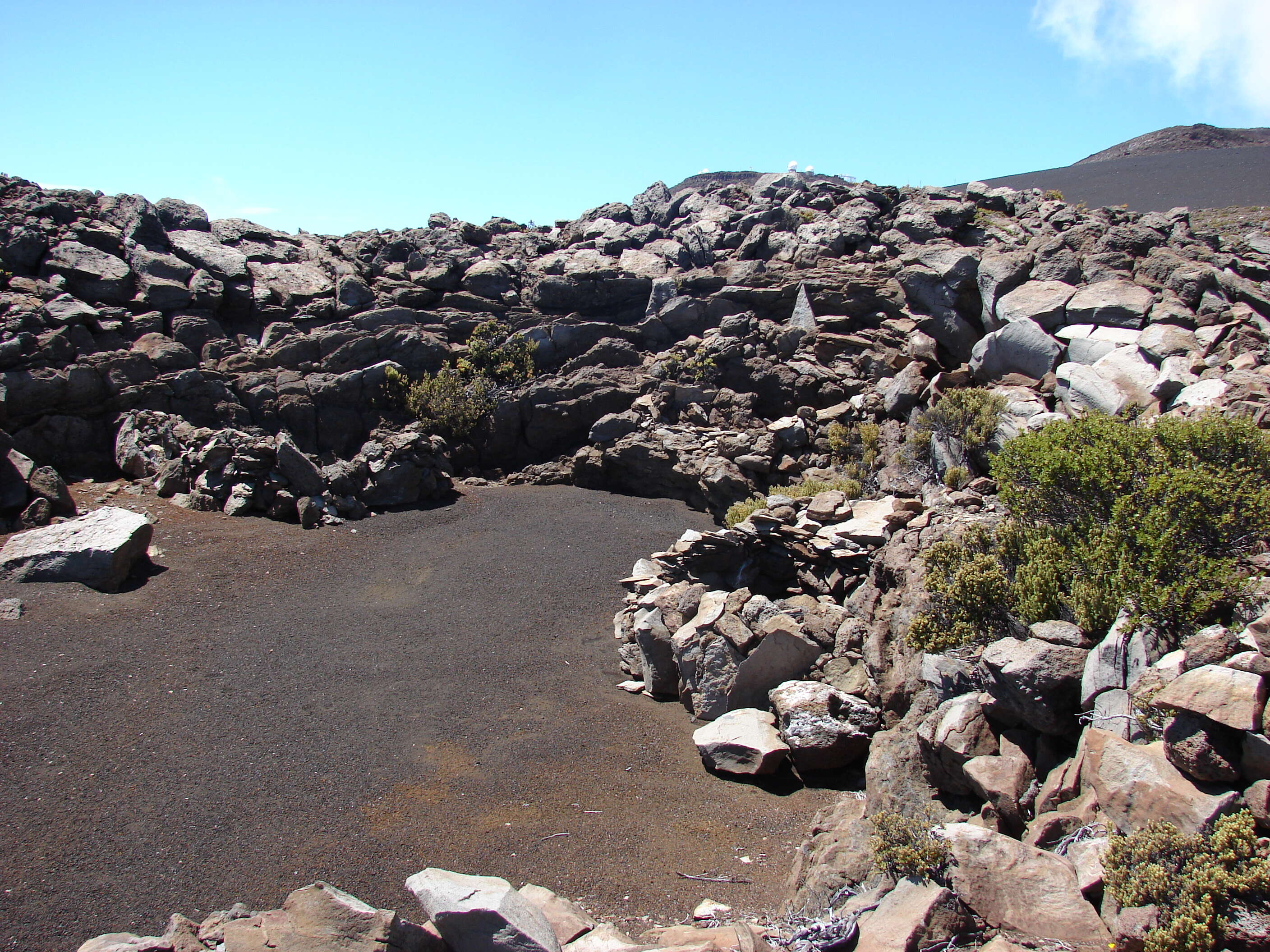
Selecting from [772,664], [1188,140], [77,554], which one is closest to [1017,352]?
[772,664]

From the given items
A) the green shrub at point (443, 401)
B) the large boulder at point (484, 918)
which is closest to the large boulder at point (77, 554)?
the green shrub at point (443, 401)

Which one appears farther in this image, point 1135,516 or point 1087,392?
point 1087,392

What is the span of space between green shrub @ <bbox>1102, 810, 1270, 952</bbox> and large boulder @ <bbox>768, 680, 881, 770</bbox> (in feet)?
14.0

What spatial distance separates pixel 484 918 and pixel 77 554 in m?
12.2

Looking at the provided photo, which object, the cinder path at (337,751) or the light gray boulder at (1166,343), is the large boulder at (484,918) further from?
the light gray boulder at (1166,343)

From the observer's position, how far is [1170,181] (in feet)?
112

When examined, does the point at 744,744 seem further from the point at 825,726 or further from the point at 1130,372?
the point at 1130,372

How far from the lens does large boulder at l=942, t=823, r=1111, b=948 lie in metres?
4.85

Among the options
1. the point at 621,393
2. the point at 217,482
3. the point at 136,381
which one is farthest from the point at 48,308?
the point at 621,393

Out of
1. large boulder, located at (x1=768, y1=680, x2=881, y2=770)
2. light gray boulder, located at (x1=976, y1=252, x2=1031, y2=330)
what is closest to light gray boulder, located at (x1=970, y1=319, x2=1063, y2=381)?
light gray boulder, located at (x1=976, y1=252, x2=1031, y2=330)

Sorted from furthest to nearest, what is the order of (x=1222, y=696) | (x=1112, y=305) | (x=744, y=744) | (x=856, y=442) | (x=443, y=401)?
(x=443, y=401), (x=856, y=442), (x=1112, y=305), (x=744, y=744), (x=1222, y=696)

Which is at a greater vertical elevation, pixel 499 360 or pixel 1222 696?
pixel 499 360

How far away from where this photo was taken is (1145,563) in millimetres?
6852

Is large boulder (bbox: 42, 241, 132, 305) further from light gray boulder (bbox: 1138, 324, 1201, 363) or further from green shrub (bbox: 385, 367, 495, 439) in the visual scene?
light gray boulder (bbox: 1138, 324, 1201, 363)
